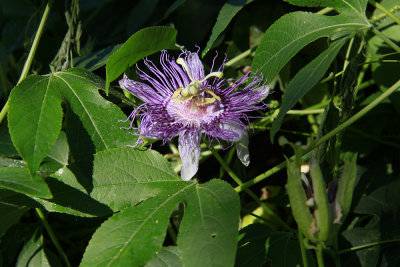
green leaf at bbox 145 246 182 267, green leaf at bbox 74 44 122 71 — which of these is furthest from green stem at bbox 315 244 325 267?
green leaf at bbox 74 44 122 71

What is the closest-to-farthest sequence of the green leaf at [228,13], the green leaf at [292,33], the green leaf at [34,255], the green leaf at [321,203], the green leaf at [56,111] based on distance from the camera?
the green leaf at [321,203] < the green leaf at [56,111] < the green leaf at [292,33] < the green leaf at [228,13] < the green leaf at [34,255]

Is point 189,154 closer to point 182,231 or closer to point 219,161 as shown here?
point 219,161

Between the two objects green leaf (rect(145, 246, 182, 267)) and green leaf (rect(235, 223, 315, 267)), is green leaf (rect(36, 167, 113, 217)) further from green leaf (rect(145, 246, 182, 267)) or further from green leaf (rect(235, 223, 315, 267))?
green leaf (rect(235, 223, 315, 267))

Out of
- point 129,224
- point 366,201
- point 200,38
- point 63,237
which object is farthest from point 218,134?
point 63,237

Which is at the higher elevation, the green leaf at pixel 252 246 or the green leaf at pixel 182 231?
the green leaf at pixel 182 231

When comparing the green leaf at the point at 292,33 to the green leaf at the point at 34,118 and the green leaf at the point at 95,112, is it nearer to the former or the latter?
the green leaf at the point at 95,112

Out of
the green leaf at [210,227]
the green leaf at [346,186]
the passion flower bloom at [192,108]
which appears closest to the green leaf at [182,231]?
the green leaf at [210,227]

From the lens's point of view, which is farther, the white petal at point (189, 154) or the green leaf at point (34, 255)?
the green leaf at point (34, 255)

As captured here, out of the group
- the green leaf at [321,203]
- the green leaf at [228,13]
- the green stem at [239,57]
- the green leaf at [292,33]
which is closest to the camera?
the green leaf at [321,203]

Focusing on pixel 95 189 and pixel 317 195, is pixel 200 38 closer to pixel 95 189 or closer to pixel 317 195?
pixel 95 189
